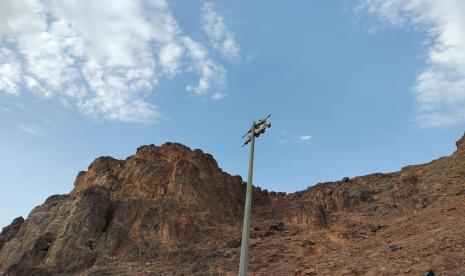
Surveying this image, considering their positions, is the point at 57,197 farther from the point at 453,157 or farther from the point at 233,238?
the point at 453,157

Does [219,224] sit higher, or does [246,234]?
[219,224]

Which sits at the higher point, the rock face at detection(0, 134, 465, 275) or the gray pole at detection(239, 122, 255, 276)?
the rock face at detection(0, 134, 465, 275)

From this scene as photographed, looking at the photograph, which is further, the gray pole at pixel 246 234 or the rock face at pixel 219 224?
the rock face at pixel 219 224

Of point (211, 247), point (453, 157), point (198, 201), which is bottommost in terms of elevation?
point (211, 247)

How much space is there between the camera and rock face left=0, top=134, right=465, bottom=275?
105 ft

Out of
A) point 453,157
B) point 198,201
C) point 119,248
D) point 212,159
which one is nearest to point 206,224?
point 198,201

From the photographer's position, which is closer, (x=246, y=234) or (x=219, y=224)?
(x=246, y=234)

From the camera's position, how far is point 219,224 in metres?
44.0

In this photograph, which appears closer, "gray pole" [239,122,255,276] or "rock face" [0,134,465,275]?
"gray pole" [239,122,255,276]

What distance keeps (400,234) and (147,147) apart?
29603mm

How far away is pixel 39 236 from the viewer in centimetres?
4266

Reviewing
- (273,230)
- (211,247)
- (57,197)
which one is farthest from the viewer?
(57,197)

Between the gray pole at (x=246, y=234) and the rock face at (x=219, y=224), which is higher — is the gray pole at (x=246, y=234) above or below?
below

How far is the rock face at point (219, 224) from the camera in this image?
3200 centimetres
